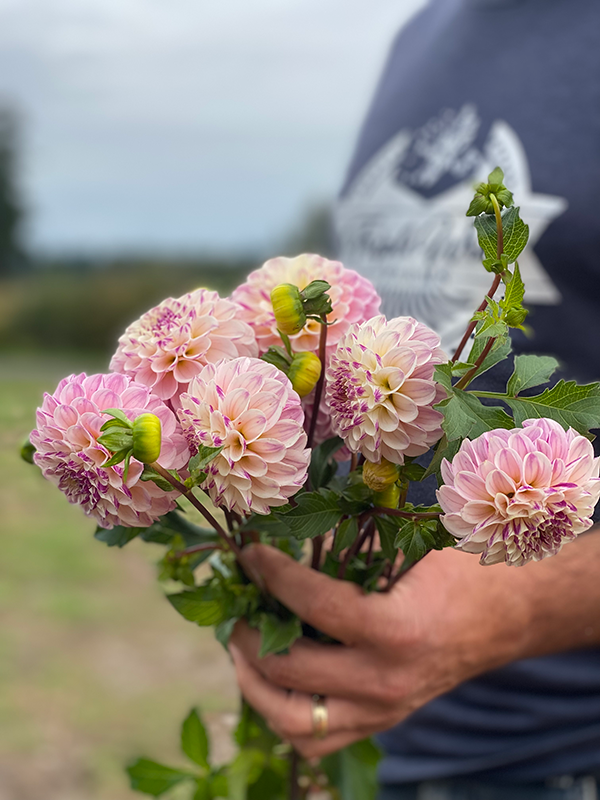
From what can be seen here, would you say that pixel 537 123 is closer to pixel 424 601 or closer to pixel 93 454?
pixel 424 601

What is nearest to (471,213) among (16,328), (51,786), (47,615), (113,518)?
(113,518)

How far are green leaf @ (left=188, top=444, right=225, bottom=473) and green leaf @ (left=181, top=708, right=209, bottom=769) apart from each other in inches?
17.4

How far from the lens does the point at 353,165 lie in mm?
1106

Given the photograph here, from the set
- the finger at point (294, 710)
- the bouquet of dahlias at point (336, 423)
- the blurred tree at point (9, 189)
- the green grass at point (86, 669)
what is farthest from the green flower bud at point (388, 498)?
the blurred tree at point (9, 189)

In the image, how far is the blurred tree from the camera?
507 inches

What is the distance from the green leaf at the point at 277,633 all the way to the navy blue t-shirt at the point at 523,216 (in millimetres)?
333

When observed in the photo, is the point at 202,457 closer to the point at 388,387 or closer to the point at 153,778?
the point at 388,387

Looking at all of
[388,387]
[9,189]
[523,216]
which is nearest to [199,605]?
[388,387]

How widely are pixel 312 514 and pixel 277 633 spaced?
0.18 meters

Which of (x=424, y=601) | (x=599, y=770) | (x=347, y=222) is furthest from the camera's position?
(x=347, y=222)

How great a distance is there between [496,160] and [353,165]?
0.85 ft

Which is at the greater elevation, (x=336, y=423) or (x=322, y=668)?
(x=336, y=423)

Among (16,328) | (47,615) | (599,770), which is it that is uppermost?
(599,770)

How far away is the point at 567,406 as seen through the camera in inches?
14.8
